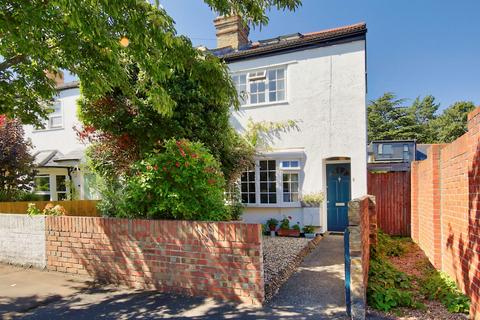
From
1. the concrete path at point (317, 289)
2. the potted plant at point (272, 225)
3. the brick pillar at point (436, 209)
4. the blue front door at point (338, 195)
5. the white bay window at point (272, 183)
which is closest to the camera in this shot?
the concrete path at point (317, 289)

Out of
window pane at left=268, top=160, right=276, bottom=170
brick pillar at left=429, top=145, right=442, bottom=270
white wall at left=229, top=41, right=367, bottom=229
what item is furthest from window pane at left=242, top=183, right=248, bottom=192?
brick pillar at left=429, top=145, right=442, bottom=270

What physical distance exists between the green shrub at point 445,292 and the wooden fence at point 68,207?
9.04 m

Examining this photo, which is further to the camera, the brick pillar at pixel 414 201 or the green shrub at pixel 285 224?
the green shrub at pixel 285 224

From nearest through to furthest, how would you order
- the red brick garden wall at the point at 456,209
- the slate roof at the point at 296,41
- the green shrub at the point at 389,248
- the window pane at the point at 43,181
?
the red brick garden wall at the point at 456,209 < the green shrub at the point at 389,248 < the slate roof at the point at 296,41 < the window pane at the point at 43,181

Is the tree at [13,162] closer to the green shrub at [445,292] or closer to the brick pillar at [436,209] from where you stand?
the green shrub at [445,292]

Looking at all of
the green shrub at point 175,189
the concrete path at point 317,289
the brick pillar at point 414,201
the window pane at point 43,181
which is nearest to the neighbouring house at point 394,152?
the brick pillar at point 414,201

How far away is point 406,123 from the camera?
40906 millimetres

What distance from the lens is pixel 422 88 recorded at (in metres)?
51.5

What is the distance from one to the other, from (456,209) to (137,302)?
16.5ft

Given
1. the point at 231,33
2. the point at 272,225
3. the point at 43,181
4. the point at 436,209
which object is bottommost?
the point at 272,225

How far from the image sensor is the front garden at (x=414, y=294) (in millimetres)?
4094

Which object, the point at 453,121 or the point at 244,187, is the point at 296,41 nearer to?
the point at 244,187

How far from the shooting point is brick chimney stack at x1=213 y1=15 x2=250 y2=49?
12562 mm

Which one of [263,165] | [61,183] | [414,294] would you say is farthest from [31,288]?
[61,183]
